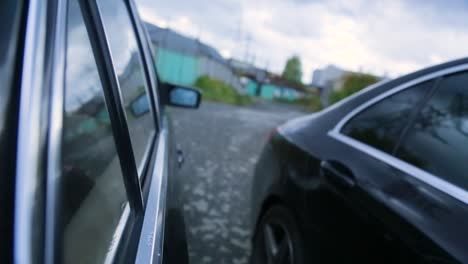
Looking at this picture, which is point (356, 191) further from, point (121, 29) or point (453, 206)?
point (121, 29)

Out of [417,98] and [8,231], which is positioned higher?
[417,98]

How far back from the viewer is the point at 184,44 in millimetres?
28625

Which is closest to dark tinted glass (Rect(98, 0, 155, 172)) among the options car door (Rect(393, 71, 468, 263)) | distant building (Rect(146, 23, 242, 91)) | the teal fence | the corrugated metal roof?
car door (Rect(393, 71, 468, 263))

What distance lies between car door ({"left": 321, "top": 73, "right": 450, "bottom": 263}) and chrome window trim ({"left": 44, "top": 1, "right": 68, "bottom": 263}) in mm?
1094

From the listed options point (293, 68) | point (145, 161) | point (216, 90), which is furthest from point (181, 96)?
point (293, 68)

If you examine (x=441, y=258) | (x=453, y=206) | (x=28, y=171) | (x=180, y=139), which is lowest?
(x=180, y=139)

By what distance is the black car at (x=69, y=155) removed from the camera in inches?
19.1

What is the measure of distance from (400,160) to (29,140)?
4.67ft

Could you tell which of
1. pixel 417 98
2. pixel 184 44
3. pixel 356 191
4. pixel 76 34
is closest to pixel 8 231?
pixel 76 34

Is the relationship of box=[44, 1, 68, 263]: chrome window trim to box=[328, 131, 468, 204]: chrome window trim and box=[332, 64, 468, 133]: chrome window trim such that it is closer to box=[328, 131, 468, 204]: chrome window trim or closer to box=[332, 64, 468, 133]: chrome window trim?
box=[328, 131, 468, 204]: chrome window trim

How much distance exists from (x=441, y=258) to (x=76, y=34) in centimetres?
118

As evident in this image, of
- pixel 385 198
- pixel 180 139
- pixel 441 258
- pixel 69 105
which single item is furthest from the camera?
pixel 180 139

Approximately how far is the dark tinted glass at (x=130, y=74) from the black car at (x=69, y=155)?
11cm

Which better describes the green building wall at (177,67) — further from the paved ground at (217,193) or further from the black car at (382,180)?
the black car at (382,180)
